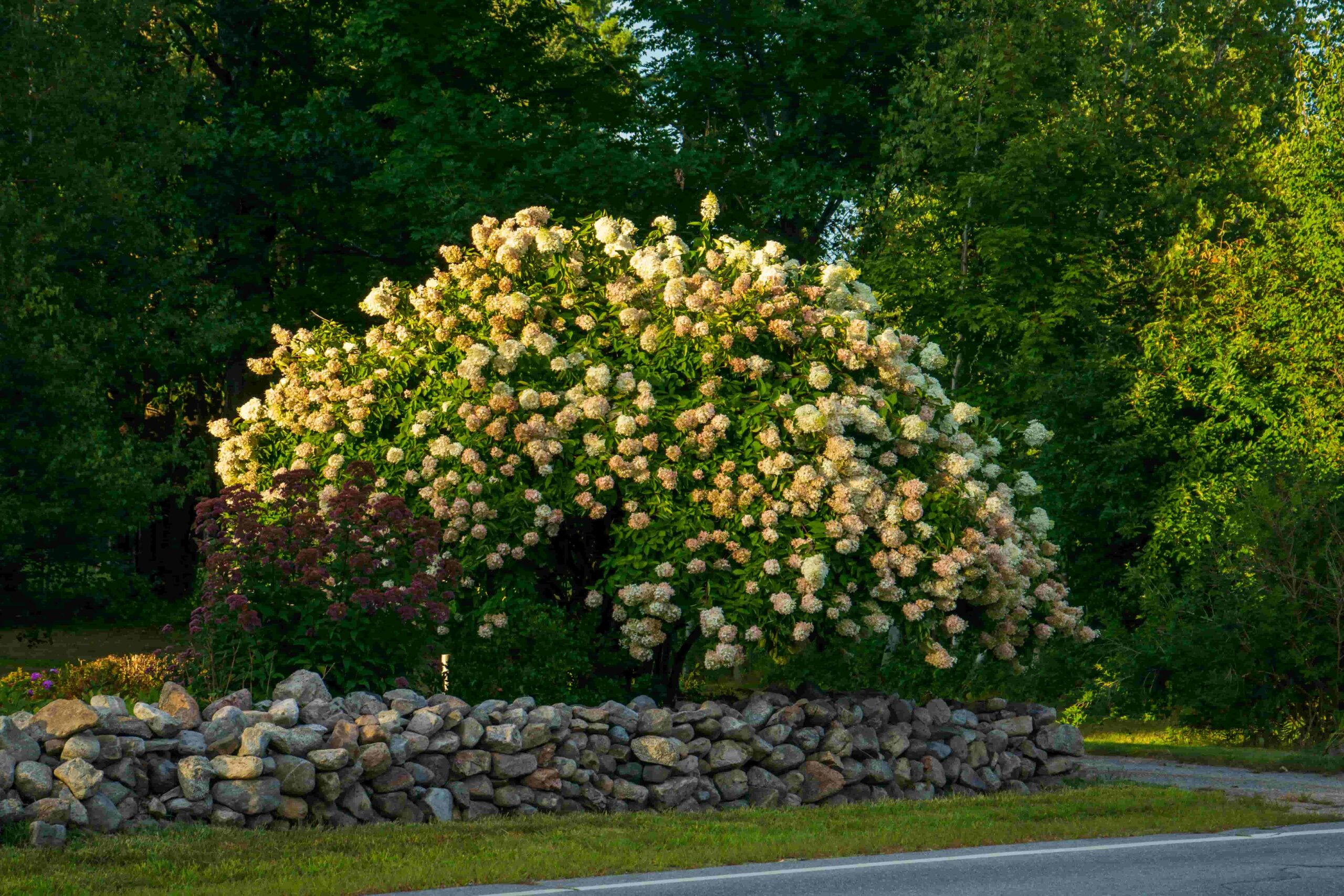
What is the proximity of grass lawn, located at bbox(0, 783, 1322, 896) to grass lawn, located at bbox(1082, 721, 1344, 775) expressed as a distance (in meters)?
3.52

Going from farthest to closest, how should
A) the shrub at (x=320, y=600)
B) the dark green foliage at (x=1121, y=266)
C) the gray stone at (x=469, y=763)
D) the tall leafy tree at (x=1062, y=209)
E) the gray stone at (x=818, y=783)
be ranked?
1. the tall leafy tree at (x=1062, y=209)
2. the dark green foliage at (x=1121, y=266)
3. the gray stone at (x=818, y=783)
4. the shrub at (x=320, y=600)
5. the gray stone at (x=469, y=763)

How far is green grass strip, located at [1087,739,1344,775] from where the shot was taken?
1548cm

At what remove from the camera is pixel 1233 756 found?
16.4m

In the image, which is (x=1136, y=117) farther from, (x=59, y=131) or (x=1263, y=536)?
(x=59, y=131)

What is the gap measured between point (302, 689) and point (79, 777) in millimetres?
1959

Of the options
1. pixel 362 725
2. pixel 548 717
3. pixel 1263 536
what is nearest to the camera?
pixel 362 725

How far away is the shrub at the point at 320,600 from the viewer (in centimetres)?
1169

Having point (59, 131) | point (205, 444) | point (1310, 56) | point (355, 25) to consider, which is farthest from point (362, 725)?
point (1310, 56)

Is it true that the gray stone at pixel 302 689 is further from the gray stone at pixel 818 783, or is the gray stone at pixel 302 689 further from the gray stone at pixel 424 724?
the gray stone at pixel 818 783

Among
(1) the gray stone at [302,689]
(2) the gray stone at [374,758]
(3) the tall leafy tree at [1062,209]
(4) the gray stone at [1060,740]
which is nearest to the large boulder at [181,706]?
(1) the gray stone at [302,689]

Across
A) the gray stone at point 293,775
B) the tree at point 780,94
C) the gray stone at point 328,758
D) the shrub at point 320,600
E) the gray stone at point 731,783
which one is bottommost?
the gray stone at point 731,783

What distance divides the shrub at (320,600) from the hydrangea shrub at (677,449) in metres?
1.10

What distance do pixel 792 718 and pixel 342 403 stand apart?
5376 millimetres

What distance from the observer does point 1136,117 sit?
2758 centimetres
